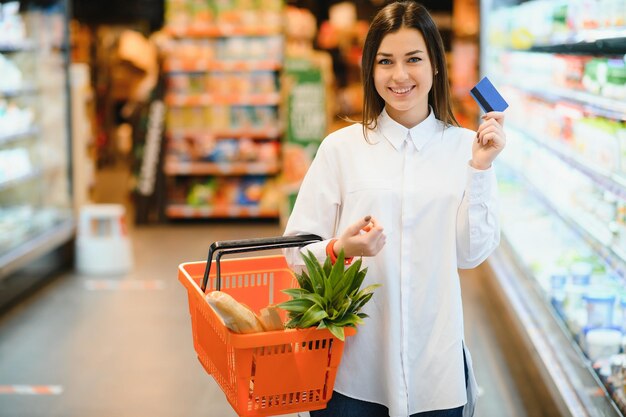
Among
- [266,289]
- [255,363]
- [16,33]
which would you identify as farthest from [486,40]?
[255,363]

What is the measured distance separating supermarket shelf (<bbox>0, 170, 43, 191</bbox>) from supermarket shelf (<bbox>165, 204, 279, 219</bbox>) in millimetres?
2498

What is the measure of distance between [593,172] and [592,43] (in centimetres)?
57

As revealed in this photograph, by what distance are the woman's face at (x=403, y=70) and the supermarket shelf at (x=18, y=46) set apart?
4921mm

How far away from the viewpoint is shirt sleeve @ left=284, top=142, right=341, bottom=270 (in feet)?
7.60

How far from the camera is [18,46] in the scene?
22.3 feet

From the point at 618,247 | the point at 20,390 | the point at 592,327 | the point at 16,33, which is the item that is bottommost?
the point at 20,390

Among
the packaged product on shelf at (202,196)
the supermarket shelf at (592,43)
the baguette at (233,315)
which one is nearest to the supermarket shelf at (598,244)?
the supermarket shelf at (592,43)

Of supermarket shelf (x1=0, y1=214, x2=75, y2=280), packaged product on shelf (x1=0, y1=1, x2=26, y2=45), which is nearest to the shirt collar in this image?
supermarket shelf (x1=0, y1=214, x2=75, y2=280)

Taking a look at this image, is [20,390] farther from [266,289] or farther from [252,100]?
[252,100]

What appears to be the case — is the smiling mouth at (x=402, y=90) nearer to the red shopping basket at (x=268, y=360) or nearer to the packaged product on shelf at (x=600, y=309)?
the red shopping basket at (x=268, y=360)

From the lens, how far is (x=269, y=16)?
9.85 meters

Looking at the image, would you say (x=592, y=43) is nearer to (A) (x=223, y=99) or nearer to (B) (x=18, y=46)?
(B) (x=18, y=46)

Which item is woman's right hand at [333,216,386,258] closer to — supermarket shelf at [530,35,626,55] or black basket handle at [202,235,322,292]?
black basket handle at [202,235,322,292]

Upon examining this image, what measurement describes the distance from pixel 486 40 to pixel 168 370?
172 inches
